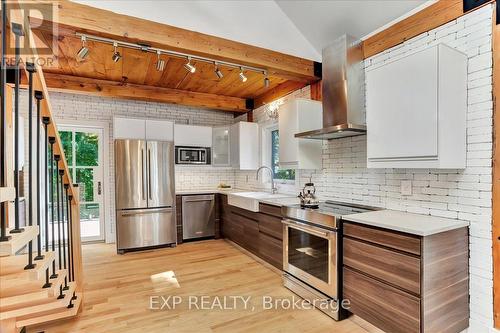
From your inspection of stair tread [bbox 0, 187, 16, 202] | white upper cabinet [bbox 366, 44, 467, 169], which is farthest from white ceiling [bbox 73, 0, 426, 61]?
stair tread [bbox 0, 187, 16, 202]

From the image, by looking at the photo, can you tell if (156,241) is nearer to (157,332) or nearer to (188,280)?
(188,280)

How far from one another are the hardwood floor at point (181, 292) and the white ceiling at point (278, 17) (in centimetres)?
287

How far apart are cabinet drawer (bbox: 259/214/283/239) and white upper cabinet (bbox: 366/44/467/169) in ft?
4.98

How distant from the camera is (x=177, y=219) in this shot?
16.2ft

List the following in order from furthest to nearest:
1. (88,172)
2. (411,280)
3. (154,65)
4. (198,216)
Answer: (198,216) < (88,172) < (154,65) < (411,280)

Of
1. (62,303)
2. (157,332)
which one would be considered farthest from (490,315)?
(62,303)

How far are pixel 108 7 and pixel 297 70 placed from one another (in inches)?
85.6

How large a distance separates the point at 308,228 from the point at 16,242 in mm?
2308

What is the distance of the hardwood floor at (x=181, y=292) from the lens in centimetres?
237

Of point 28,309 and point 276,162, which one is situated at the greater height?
point 276,162

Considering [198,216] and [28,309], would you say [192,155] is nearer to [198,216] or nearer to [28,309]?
[198,216]

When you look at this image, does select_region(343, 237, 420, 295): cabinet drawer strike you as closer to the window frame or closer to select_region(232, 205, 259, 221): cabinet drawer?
select_region(232, 205, 259, 221): cabinet drawer

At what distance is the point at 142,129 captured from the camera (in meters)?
4.70

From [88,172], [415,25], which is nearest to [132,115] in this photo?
[88,172]
